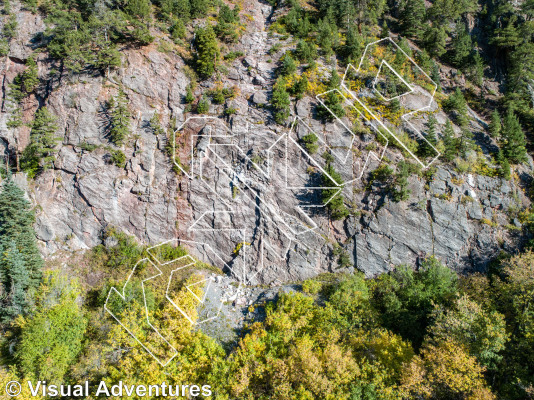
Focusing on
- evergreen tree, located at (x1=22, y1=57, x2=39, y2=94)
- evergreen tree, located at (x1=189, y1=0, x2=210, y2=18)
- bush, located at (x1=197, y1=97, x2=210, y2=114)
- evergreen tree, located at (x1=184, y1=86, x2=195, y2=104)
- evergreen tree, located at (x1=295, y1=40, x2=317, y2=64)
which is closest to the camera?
evergreen tree, located at (x1=22, y1=57, x2=39, y2=94)

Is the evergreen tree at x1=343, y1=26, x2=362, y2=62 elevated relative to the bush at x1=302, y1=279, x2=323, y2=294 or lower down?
elevated

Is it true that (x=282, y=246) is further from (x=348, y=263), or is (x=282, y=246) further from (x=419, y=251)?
(x=419, y=251)

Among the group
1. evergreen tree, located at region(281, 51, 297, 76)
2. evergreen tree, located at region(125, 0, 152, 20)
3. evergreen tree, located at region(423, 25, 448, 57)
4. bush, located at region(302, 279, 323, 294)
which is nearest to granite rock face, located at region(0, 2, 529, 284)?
bush, located at region(302, 279, 323, 294)

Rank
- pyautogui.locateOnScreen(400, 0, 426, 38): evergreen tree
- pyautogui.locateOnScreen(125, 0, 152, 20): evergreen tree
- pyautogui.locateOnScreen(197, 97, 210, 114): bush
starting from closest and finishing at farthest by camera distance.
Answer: pyautogui.locateOnScreen(197, 97, 210, 114): bush
pyautogui.locateOnScreen(125, 0, 152, 20): evergreen tree
pyautogui.locateOnScreen(400, 0, 426, 38): evergreen tree

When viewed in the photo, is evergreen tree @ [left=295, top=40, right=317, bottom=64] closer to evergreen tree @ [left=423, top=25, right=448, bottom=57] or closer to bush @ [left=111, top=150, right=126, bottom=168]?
evergreen tree @ [left=423, top=25, right=448, bottom=57]

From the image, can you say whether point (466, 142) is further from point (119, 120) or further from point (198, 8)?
point (198, 8)

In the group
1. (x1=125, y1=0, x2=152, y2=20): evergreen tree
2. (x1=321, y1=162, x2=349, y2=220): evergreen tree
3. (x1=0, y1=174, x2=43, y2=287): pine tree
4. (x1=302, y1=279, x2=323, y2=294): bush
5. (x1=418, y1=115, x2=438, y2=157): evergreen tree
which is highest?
(x1=125, y1=0, x2=152, y2=20): evergreen tree

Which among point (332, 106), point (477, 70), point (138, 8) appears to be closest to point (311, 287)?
point (332, 106)
